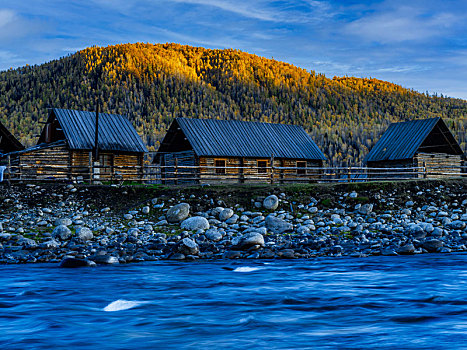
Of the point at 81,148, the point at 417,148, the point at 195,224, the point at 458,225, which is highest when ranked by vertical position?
the point at 81,148

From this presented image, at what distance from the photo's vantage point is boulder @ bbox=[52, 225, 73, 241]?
59.4ft

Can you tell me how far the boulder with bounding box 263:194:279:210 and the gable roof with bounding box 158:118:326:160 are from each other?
11.5m

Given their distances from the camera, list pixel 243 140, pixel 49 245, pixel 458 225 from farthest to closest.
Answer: pixel 243 140
pixel 458 225
pixel 49 245

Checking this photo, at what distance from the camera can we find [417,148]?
36625mm

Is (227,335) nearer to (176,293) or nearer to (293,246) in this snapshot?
(176,293)

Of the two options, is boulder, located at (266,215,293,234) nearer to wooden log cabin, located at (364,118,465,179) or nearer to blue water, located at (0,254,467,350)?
blue water, located at (0,254,467,350)

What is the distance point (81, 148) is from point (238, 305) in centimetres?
2519

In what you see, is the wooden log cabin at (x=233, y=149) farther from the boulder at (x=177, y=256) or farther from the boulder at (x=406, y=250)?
the boulder at (x=177, y=256)

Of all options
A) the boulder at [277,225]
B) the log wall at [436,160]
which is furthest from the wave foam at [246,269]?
the log wall at [436,160]

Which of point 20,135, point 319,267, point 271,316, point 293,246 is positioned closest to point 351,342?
point 271,316

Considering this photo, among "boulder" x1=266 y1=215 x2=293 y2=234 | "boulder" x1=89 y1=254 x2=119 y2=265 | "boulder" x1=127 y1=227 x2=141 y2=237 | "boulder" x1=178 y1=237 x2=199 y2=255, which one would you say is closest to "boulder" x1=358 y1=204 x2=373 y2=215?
"boulder" x1=266 y1=215 x2=293 y2=234

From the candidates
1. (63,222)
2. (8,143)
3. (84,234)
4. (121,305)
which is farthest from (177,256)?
(8,143)

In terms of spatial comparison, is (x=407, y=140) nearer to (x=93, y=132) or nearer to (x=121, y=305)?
(x=93, y=132)

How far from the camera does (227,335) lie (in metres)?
8.19
